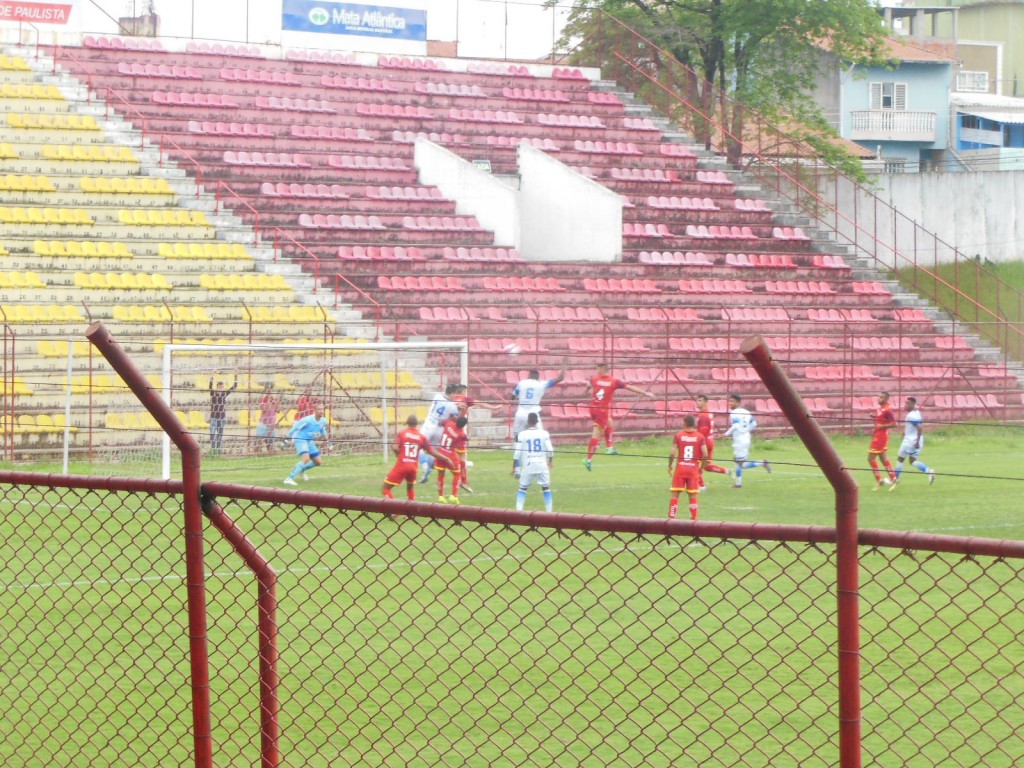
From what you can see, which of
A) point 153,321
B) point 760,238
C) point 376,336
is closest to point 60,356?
point 153,321

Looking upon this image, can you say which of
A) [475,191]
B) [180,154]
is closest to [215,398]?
[180,154]

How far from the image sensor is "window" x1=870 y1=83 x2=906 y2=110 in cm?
5791

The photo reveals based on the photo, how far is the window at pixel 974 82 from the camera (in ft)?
211

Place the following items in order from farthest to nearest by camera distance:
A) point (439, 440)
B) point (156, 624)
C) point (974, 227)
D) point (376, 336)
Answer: point (974, 227) < point (376, 336) < point (439, 440) < point (156, 624)

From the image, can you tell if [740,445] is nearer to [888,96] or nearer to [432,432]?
[432,432]

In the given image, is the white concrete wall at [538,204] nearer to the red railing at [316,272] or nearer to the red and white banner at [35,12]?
the red railing at [316,272]

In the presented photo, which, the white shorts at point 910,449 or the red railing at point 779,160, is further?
the red railing at point 779,160

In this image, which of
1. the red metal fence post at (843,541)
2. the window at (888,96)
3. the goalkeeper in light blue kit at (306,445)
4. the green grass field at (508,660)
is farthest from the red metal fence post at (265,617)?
the window at (888,96)

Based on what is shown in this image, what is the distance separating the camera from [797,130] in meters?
37.0

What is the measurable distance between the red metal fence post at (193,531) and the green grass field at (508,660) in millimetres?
458

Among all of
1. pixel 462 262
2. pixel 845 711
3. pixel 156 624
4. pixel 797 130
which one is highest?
pixel 797 130

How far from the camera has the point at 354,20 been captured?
3431 cm

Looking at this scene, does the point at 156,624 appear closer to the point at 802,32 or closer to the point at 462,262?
the point at 462,262

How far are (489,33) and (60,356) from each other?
16342mm
